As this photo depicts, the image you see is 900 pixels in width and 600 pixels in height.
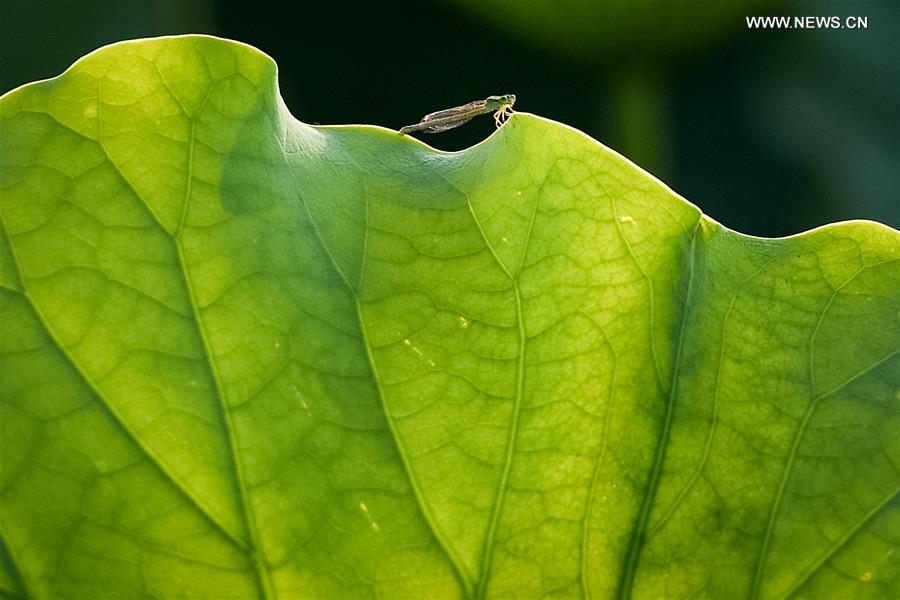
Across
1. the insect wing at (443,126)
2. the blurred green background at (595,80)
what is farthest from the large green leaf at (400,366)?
the blurred green background at (595,80)

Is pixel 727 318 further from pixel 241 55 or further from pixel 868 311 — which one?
pixel 241 55

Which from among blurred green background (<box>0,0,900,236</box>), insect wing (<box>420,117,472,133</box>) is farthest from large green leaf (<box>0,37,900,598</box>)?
blurred green background (<box>0,0,900,236</box>)

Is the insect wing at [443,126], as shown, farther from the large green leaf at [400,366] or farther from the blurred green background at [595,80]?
the blurred green background at [595,80]

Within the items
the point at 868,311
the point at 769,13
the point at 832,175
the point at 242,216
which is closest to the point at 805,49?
the point at 832,175

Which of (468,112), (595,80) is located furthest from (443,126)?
(595,80)

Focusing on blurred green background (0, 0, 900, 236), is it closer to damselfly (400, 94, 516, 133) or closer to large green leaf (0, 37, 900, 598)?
damselfly (400, 94, 516, 133)

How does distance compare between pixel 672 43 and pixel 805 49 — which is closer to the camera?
pixel 672 43

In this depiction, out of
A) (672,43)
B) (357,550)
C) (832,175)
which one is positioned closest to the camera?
(357,550)
